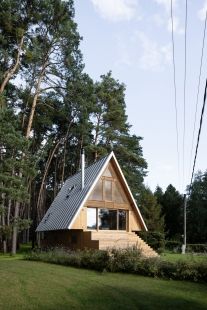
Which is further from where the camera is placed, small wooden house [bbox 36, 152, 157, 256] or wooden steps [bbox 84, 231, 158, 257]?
small wooden house [bbox 36, 152, 157, 256]

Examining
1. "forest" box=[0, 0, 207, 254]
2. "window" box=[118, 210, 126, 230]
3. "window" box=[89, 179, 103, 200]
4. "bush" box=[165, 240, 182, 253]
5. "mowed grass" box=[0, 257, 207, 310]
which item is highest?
"forest" box=[0, 0, 207, 254]

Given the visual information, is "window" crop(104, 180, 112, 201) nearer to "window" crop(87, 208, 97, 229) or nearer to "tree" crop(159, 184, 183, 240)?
"window" crop(87, 208, 97, 229)

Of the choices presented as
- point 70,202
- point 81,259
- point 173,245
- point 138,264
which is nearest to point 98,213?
point 70,202

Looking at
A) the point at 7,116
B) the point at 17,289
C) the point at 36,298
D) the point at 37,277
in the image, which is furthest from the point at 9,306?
the point at 7,116

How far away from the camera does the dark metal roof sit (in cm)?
2295

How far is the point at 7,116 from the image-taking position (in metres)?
24.5

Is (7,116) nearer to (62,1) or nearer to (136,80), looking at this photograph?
(62,1)

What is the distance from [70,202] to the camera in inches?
971

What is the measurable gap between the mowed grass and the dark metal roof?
→ 971cm

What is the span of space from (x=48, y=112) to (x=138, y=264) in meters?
22.5

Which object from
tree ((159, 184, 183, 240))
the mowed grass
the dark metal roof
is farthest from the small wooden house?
tree ((159, 184, 183, 240))

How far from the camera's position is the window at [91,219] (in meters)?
23.5

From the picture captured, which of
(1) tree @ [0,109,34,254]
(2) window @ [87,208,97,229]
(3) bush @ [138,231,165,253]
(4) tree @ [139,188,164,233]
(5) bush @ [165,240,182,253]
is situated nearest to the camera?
(1) tree @ [0,109,34,254]

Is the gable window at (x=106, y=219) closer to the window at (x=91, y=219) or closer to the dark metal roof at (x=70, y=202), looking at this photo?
the window at (x=91, y=219)
